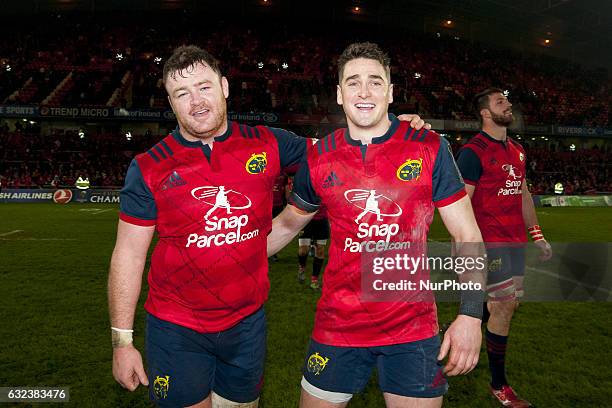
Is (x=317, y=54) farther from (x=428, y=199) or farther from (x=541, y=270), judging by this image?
(x=428, y=199)

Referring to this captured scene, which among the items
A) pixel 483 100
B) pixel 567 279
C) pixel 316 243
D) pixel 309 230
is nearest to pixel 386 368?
pixel 483 100

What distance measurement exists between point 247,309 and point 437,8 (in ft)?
147

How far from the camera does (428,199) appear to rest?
2566 millimetres

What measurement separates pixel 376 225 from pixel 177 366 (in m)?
1.33

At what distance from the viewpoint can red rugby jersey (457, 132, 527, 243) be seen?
4430mm

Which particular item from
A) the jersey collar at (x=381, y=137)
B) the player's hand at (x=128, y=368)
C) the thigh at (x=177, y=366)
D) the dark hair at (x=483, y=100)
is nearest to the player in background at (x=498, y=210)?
the dark hair at (x=483, y=100)

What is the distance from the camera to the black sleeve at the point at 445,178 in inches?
97.2

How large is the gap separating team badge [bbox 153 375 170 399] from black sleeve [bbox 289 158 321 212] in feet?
4.07

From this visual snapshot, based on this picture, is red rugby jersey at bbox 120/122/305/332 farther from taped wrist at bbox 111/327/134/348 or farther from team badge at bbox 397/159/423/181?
team badge at bbox 397/159/423/181

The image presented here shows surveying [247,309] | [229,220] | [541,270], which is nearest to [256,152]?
[229,220]

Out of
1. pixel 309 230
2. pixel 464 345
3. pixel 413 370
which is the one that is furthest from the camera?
pixel 309 230

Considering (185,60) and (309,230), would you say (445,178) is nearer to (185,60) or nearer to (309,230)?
(185,60)

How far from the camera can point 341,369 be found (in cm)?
249

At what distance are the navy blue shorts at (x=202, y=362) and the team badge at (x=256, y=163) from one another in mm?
863
